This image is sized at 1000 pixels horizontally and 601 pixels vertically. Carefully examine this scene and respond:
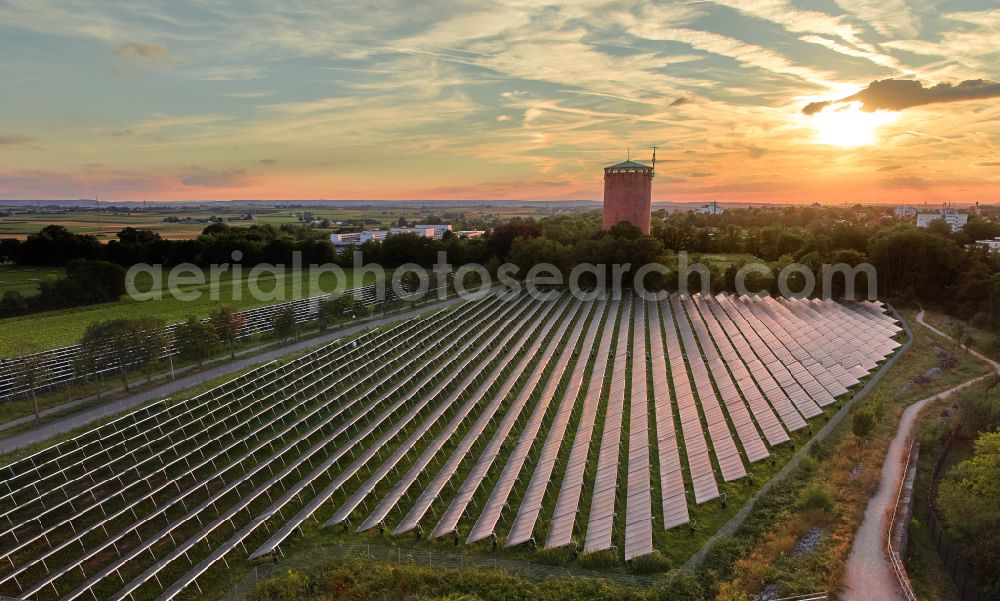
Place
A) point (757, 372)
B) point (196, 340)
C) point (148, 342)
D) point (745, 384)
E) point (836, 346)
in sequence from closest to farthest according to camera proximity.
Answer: point (745, 384) → point (757, 372) → point (148, 342) → point (196, 340) → point (836, 346)

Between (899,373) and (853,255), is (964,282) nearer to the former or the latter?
(853,255)

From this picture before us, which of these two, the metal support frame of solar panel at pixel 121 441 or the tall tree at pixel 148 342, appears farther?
the tall tree at pixel 148 342

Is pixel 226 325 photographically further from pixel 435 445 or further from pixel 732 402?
pixel 732 402

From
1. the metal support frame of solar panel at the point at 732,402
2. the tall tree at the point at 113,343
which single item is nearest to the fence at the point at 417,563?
the metal support frame of solar panel at the point at 732,402

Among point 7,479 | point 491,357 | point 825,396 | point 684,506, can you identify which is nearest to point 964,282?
point 825,396

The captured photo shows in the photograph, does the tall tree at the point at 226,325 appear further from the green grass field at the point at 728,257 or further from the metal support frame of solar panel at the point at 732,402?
the green grass field at the point at 728,257

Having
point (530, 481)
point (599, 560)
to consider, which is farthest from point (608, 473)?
point (599, 560)
